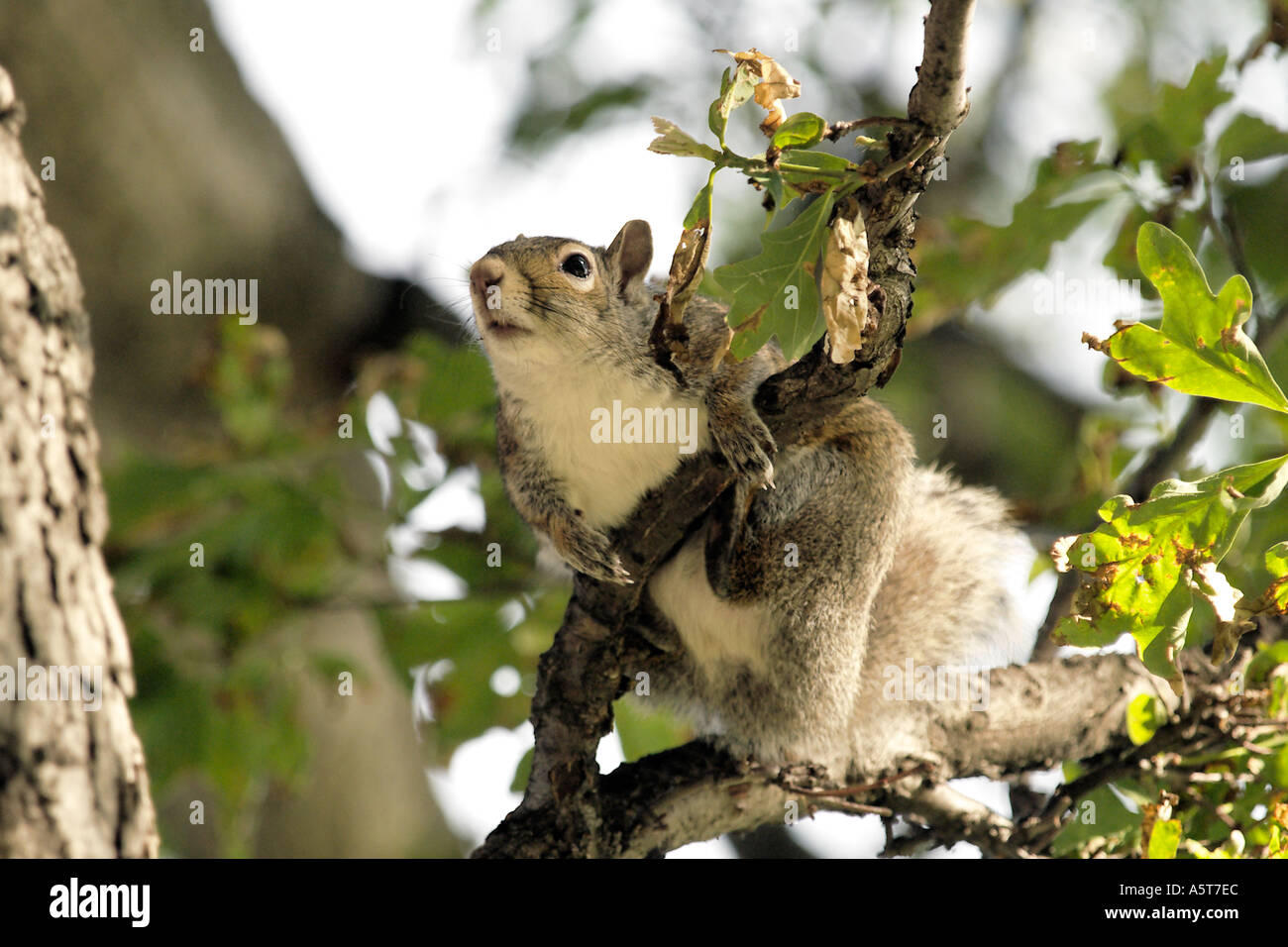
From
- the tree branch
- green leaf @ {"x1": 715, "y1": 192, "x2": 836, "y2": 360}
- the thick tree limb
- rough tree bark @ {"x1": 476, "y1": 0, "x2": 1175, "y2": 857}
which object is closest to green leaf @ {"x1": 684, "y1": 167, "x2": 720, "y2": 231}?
green leaf @ {"x1": 715, "y1": 192, "x2": 836, "y2": 360}

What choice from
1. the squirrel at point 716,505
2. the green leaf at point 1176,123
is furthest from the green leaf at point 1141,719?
the green leaf at point 1176,123

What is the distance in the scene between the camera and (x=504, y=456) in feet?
8.34

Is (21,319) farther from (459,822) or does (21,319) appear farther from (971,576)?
(459,822)

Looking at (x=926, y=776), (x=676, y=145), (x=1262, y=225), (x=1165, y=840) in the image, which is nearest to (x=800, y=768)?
(x=926, y=776)

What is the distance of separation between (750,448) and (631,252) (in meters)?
0.74

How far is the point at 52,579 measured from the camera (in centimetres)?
144

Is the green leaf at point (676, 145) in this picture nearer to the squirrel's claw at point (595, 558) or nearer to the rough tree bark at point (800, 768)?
the rough tree bark at point (800, 768)

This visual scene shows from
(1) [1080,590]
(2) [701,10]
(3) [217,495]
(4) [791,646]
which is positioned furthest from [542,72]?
(1) [1080,590]

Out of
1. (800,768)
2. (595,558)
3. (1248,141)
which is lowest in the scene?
(800,768)

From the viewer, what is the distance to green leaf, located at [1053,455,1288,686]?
4.60ft

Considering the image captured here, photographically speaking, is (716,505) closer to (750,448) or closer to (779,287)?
(750,448)

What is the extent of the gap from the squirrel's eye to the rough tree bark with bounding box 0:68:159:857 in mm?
1010

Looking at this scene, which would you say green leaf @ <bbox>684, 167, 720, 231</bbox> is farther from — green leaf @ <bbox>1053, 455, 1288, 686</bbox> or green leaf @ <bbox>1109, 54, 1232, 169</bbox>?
green leaf @ <bbox>1109, 54, 1232, 169</bbox>

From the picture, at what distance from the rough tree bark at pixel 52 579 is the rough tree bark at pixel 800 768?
0.73 metres
